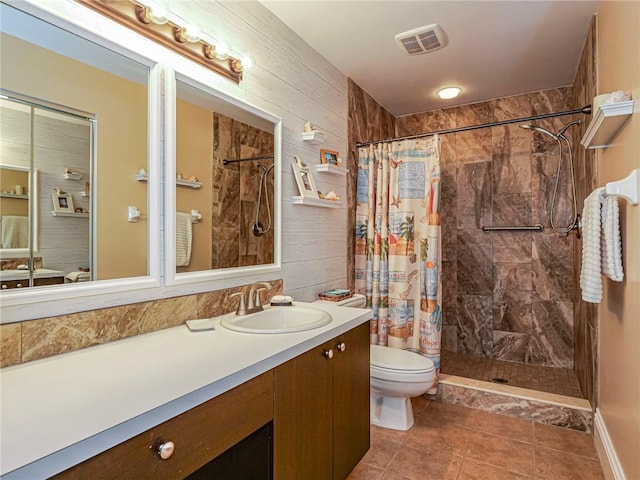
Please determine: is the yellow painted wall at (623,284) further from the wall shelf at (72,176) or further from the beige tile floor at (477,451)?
the wall shelf at (72,176)

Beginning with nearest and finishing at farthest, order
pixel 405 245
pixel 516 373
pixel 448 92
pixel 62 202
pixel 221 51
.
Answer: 1. pixel 62 202
2. pixel 221 51
3. pixel 405 245
4. pixel 516 373
5. pixel 448 92

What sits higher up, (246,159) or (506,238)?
(246,159)

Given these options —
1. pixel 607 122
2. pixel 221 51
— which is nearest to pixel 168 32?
pixel 221 51

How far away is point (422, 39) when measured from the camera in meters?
2.28

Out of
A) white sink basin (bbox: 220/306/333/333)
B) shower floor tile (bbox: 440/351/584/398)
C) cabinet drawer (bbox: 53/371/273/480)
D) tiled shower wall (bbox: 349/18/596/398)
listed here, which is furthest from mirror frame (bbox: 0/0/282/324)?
shower floor tile (bbox: 440/351/584/398)

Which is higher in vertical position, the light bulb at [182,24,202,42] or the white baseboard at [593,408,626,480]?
the light bulb at [182,24,202,42]

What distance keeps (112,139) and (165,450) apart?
1057 millimetres

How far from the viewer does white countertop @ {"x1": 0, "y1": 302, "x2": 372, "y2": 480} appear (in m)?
0.62

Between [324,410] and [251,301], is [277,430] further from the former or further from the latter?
[251,301]

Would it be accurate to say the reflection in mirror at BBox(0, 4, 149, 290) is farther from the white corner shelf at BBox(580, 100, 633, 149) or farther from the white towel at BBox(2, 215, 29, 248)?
the white corner shelf at BBox(580, 100, 633, 149)

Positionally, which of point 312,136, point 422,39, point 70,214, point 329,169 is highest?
point 422,39

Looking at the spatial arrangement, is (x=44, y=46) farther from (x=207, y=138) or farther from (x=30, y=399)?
(x=30, y=399)

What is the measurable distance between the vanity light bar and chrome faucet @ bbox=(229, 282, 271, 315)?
3.30 feet

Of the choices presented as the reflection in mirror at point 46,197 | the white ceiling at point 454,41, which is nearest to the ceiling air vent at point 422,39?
the white ceiling at point 454,41
